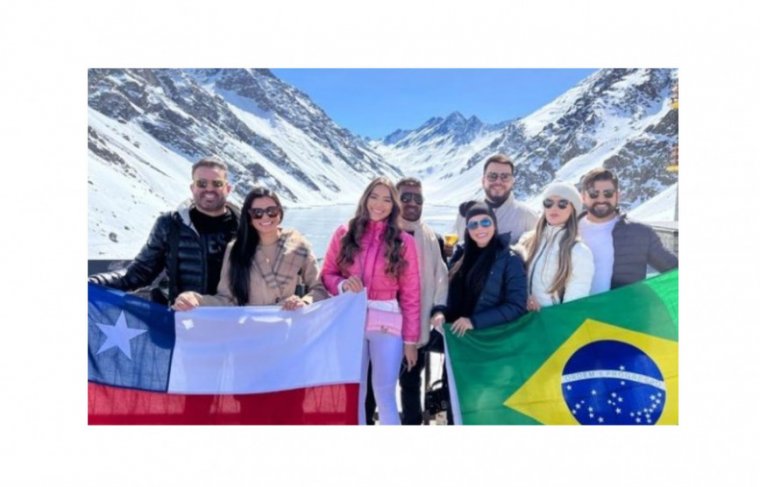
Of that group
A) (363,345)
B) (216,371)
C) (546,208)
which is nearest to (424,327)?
(363,345)

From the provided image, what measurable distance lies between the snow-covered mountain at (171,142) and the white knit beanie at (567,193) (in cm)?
146

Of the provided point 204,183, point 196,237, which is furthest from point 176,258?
point 204,183

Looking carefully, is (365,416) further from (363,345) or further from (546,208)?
(546,208)

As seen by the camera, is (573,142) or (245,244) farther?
(573,142)

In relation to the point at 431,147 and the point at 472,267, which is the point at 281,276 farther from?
the point at 431,147

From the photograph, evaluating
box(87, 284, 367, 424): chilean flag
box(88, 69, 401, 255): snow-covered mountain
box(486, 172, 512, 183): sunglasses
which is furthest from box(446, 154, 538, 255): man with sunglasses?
box(87, 284, 367, 424): chilean flag

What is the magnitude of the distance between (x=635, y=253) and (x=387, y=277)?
1.63m

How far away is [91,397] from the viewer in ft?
12.3

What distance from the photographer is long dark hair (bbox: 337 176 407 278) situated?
3.34m

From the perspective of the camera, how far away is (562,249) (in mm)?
3451

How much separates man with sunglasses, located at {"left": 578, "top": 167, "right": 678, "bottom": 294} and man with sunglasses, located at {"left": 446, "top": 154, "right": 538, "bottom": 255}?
36 cm

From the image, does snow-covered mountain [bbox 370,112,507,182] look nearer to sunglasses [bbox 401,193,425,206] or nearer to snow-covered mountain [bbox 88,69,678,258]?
Result: snow-covered mountain [bbox 88,69,678,258]

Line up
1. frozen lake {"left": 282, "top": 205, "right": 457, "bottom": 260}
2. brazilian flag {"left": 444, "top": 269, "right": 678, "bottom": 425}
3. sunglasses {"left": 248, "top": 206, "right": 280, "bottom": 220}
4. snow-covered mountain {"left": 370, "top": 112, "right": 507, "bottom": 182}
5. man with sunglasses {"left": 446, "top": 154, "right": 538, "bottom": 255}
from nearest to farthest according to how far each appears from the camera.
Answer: sunglasses {"left": 248, "top": 206, "right": 280, "bottom": 220} → brazilian flag {"left": 444, "top": 269, "right": 678, "bottom": 425} → man with sunglasses {"left": 446, "top": 154, "right": 538, "bottom": 255} → frozen lake {"left": 282, "top": 205, "right": 457, "bottom": 260} → snow-covered mountain {"left": 370, "top": 112, "right": 507, "bottom": 182}
